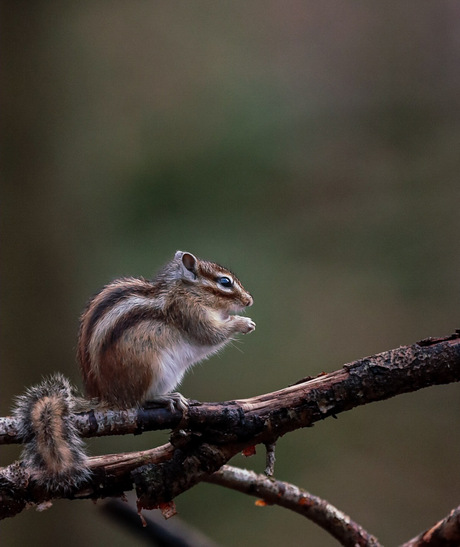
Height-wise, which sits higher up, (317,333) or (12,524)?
(317,333)

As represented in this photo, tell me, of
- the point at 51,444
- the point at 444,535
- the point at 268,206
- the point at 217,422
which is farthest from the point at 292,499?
the point at 268,206

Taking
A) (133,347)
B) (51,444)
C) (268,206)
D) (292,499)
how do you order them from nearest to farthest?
(51,444) < (133,347) < (292,499) < (268,206)

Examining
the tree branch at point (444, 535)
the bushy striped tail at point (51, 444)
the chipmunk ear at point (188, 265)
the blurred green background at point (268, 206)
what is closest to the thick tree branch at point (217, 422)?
the bushy striped tail at point (51, 444)

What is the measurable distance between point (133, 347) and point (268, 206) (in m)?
2.01

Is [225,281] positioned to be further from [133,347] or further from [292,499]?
[292,499]

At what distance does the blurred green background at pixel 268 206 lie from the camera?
3.14m

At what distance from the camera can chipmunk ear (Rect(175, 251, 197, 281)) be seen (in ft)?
5.38

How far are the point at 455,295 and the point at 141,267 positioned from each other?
1.41 meters

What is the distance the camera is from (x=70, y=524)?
131 inches

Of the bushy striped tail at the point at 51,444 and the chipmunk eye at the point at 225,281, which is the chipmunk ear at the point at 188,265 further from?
the bushy striped tail at the point at 51,444

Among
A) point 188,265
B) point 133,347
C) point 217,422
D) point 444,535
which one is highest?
point 188,265

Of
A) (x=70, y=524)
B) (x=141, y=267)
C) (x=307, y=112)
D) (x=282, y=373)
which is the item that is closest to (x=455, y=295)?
(x=282, y=373)

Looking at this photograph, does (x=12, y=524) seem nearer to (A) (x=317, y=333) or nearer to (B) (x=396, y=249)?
(A) (x=317, y=333)

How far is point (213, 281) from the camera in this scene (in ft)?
5.54
